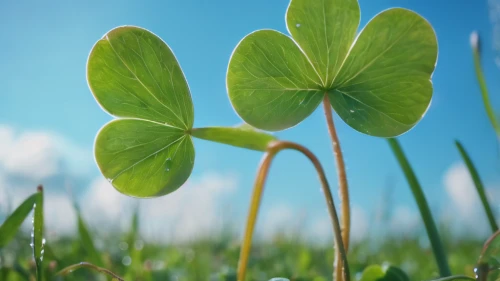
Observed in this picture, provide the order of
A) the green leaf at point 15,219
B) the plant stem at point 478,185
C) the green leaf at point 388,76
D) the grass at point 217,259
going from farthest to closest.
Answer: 1. the grass at point 217,259
2. the plant stem at point 478,185
3. the green leaf at point 15,219
4. the green leaf at point 388,76

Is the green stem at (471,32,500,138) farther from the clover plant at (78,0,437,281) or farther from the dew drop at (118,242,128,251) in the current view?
the dew drop at (118,242,128,251)

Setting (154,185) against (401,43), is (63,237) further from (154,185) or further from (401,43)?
(401,43)

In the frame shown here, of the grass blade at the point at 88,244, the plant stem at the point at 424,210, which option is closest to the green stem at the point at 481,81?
the plant stem at the point at 424,210

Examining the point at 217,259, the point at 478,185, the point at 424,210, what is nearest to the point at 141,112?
the point at 424,210

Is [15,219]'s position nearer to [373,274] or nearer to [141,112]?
[141,112]

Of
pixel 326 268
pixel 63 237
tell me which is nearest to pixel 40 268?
pixel 326 268

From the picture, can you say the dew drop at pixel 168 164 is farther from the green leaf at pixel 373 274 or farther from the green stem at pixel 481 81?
the green stem at pixel 481 81

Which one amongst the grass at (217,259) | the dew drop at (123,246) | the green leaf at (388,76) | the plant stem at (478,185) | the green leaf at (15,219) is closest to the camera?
the green leaf at (388,76)
